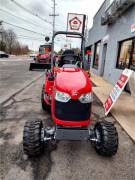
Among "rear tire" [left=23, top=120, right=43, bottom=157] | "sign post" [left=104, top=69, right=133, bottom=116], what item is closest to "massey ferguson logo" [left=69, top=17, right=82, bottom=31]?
"sign post" [left=104, top=69, right=133, bottom=116]

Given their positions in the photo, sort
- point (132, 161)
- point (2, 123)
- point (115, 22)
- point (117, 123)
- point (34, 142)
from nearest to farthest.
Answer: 1. point (34, 142)
2. point (132, 161)
3. point (2, 123)
4. point (117, 123)
5. point (115, 22)

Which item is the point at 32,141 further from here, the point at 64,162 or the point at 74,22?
the point at 74,22

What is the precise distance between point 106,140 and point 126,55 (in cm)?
626

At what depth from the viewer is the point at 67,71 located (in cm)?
300

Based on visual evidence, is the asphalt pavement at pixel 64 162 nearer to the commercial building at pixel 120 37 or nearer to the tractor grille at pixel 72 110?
the tractor grille at pixel 72 110

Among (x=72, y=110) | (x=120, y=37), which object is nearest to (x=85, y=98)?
(x=72, y=110)

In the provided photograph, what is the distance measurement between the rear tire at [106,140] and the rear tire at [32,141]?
89 centimetres

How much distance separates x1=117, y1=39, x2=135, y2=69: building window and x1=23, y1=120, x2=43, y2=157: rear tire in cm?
567

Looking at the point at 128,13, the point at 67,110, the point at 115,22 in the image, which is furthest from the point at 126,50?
the point at 67,110

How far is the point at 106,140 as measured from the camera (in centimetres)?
262

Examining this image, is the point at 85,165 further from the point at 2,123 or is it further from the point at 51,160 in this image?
the point at 2,123

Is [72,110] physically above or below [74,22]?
below

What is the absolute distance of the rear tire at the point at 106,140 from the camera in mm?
2625

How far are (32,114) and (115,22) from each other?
716 cm
